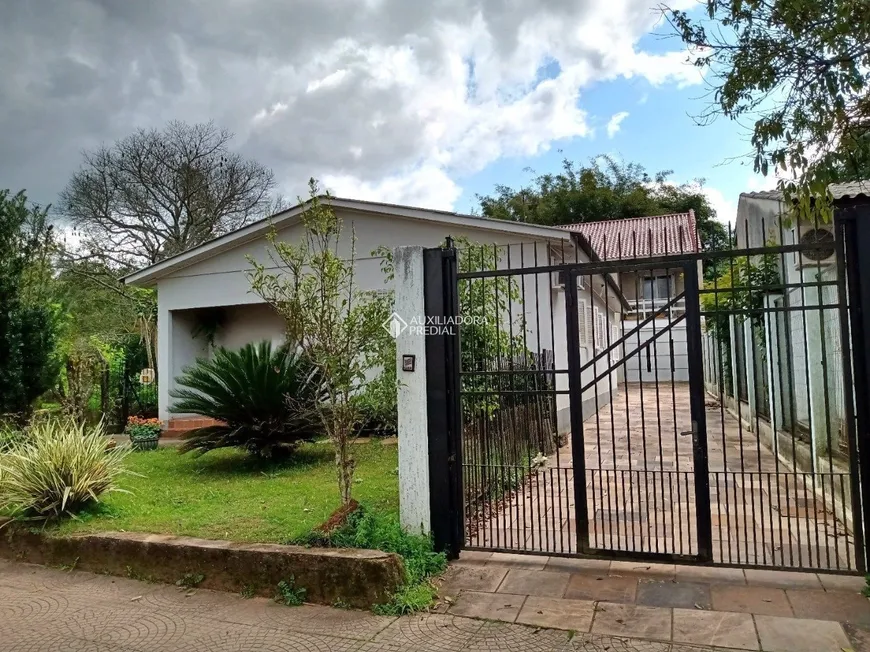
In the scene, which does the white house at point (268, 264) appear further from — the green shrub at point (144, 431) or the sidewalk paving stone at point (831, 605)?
the sidewalk paving stone at point (831, 605)

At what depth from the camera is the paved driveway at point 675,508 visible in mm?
3826

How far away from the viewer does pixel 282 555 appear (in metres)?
3.87

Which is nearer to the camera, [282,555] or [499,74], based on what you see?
[282,555]

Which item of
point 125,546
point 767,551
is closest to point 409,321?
point 125,546

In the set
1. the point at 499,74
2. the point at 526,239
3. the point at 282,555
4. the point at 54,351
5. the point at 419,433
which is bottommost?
the point at 282,555

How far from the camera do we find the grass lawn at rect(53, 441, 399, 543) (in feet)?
15.9

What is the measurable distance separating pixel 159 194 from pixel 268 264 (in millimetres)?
14714

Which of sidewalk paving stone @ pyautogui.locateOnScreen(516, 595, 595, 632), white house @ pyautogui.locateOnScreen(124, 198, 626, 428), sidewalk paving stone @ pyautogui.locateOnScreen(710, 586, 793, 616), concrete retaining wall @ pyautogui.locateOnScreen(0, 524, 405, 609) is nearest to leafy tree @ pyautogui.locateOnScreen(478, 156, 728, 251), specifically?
white house @ pyautogui.locateOnScreen(124, 198, 626, 428)

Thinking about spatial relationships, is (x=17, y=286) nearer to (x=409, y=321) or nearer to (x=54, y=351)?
(x=54, y=351)

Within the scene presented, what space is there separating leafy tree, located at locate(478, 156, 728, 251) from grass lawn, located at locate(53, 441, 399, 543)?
78.3 ft

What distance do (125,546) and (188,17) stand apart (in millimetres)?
7542

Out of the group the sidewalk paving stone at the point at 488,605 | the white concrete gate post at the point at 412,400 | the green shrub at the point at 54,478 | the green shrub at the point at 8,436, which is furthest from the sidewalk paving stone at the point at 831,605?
the green shrub at the point at 8,436

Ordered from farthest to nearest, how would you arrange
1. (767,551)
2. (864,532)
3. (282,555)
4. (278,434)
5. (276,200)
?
(276,200)
(278,434)
(767,551)
(282,555)
(864,532)

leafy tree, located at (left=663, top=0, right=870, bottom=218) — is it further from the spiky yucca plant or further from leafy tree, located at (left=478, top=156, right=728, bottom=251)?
leafy tree, located at (left=478, top=156, right=728, bottom=251)
